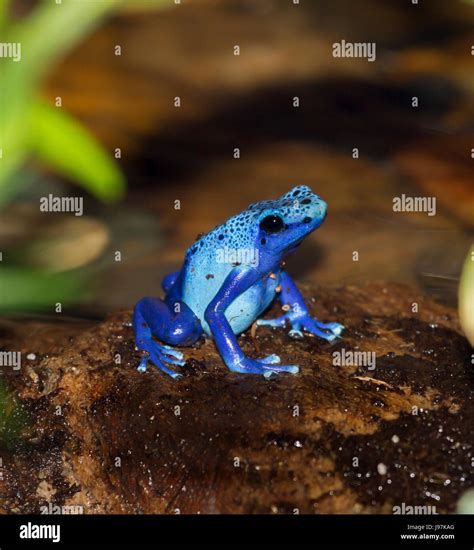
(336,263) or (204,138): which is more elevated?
(204,138)

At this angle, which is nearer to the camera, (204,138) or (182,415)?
(182,415)

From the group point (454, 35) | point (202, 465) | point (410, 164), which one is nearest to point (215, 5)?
point (454, 35)

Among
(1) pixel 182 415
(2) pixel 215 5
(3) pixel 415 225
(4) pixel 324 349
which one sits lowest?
(1) pixel 182 415

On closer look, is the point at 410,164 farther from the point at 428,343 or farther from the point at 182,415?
the point at 182,415

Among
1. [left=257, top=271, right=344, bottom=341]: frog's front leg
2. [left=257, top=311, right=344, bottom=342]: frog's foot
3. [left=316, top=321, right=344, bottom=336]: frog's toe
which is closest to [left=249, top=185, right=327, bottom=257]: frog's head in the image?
[left=257, top=271, right=344, bottom=341]: frog's front leg
